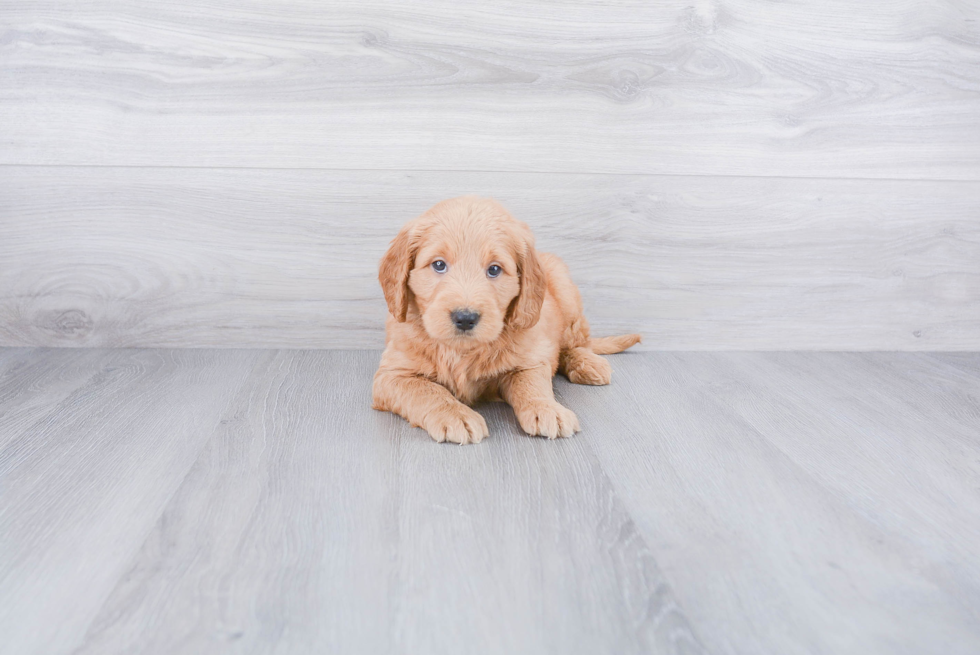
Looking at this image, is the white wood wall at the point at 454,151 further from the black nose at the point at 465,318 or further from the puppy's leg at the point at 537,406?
the black nose at the point at 465,318

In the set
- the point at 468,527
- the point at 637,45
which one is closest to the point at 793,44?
the point at 637,45

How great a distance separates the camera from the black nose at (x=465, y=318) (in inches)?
61.6

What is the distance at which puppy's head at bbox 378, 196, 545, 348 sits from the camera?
1.59 metres

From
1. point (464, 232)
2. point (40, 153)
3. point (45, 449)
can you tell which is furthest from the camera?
point (40, 153)

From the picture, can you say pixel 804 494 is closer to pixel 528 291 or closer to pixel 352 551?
pixel 528 291

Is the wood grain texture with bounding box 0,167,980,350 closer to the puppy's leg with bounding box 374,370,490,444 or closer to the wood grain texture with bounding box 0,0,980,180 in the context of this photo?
the wood grain texture with bounding box 0,0,980,180

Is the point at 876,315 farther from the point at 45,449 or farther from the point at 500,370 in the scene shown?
the point at 45,449

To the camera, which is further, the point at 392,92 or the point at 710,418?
the point at 392,92

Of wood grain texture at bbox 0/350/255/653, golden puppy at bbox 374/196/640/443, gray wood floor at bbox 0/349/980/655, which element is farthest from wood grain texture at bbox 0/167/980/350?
golden puppy at bbox 374/196/640/443

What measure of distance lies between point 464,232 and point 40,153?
1.50 m

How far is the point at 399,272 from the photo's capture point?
5.56 ft

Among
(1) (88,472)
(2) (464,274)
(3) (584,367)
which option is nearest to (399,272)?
(2) (464,274)

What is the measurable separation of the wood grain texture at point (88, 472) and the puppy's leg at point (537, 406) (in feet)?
2.46

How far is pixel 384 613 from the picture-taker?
981 mm
